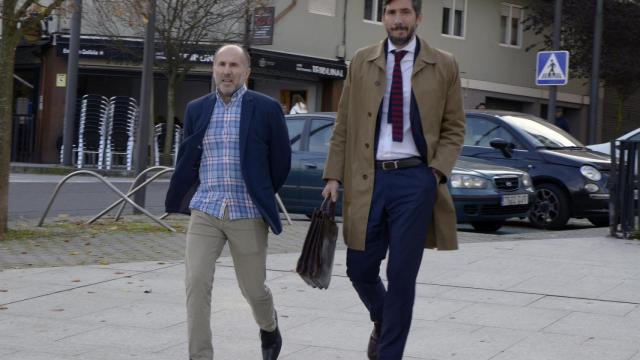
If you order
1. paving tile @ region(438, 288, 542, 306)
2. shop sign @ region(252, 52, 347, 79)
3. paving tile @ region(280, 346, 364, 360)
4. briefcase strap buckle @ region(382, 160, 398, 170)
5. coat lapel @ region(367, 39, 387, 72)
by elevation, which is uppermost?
shop sign @ region(252, 52, 347, 79)

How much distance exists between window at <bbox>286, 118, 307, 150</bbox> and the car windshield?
280 centimetres

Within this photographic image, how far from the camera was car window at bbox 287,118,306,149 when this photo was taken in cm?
1425

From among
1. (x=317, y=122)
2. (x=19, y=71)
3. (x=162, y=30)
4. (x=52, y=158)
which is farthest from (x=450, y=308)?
(x=19, y=71)

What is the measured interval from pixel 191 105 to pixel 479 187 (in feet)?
26.1

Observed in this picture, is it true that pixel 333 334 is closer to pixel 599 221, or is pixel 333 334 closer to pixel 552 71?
pixel 599 221

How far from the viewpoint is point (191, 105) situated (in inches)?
225

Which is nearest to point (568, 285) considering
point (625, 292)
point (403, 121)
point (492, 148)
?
point (625, 292)

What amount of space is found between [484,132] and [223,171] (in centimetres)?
997

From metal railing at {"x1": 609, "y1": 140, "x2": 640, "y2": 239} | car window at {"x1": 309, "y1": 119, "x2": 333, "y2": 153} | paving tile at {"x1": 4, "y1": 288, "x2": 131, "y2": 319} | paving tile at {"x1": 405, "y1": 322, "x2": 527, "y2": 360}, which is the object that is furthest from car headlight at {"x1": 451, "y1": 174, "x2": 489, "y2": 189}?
paving tile at {"x1": 405, "y1": 322, "x2": 527, "y2": 360}

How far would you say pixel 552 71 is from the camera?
20844 millimetres

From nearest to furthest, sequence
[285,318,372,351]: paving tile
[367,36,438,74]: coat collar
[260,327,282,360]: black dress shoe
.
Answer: [367,36,438,74]: coat collar
[260,327,282,360]: black dress shoe
[285,318,372,351]: paving tile

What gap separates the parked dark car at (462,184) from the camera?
13.2 m

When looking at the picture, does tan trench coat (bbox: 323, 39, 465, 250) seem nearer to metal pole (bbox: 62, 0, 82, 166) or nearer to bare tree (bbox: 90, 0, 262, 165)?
bare tree (bbox: 90, 0, 262, 165)

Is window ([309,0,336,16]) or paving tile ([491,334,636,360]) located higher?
window ([309,0,336,16])
